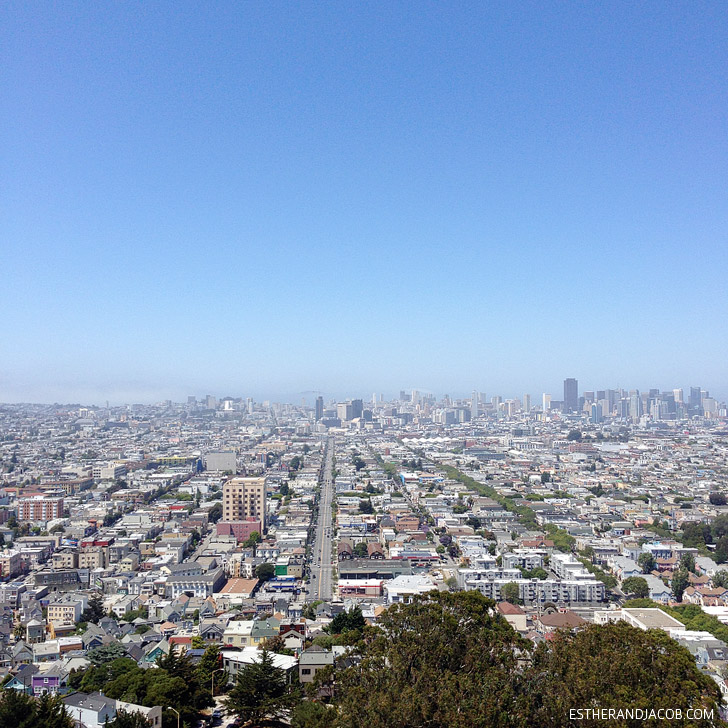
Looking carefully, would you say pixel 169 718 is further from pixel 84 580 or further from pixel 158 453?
pixel 158 453

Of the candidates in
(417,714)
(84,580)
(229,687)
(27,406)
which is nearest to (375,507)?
(84,580)

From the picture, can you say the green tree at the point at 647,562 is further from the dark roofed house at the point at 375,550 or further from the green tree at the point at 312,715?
the green tree at the point at 312,715

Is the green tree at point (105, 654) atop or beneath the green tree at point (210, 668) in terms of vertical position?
beneath

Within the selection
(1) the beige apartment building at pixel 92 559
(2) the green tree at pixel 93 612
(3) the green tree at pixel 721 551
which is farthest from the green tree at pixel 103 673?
(3) the green tree at pixel 721 551

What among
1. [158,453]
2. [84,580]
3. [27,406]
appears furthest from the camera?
[27,406]

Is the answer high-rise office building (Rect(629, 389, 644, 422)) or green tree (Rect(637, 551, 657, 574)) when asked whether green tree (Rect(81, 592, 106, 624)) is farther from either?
high-rise office building (Rect(629, 389, 644, 422))

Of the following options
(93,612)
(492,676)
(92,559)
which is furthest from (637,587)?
(92,559)

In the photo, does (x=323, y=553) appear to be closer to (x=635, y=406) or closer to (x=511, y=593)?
(x=511, y=593)
